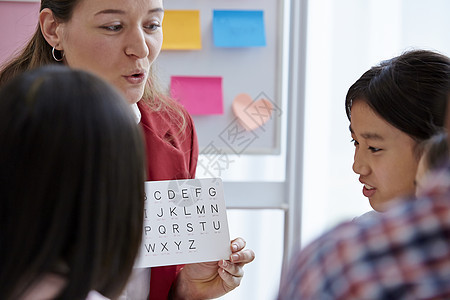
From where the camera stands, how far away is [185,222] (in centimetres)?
122

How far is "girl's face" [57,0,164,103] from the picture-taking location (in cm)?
126

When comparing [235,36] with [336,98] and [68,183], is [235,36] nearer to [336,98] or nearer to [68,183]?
[336,98]

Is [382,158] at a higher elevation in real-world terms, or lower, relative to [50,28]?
lower

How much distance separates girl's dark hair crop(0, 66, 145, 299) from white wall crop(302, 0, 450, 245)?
1.65 metres

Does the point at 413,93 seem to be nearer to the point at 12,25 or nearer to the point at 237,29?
the point at 237,29

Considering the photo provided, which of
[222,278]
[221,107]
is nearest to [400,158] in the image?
[222,278]

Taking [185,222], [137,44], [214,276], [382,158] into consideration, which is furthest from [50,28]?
[382,158]

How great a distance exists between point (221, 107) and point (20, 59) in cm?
85

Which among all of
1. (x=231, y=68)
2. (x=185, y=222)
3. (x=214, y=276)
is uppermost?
(x=231, y=68)

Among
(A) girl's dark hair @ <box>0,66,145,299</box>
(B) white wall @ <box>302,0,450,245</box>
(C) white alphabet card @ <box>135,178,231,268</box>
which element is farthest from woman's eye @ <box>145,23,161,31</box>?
(B) white wall @ <box>302,0,450,245</box>

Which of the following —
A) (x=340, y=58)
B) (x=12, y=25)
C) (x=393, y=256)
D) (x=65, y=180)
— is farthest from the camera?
(x=340, y=58)

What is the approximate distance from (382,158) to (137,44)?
22.4 inches

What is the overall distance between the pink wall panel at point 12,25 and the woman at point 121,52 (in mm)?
672

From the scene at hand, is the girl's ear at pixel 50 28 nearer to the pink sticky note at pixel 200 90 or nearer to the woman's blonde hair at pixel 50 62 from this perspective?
the woman's blonde hair at pixel 50 62
